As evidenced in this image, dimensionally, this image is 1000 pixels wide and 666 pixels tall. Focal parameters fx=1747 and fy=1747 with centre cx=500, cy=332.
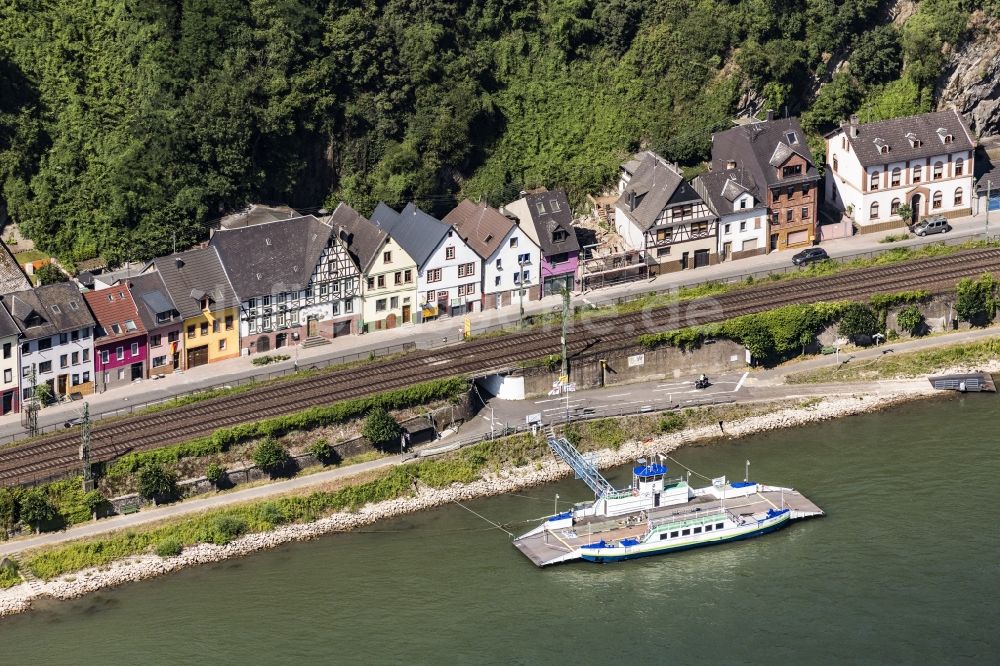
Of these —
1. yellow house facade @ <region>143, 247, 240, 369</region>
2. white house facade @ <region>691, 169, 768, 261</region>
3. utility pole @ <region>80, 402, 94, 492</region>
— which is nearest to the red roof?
yellow house facade @ <region>143, 247, 240, 369</region>

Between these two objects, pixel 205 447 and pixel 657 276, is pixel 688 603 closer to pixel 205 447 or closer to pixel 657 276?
pixel 205 447

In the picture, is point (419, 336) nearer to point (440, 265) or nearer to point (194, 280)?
point (440, 265)

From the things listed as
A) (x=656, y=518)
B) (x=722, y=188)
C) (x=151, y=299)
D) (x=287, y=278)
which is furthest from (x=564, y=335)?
(x=151, y=299)

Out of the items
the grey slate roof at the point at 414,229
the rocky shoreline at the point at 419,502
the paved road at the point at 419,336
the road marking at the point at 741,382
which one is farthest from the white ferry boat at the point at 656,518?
the grey slate roof at the point at 414,229

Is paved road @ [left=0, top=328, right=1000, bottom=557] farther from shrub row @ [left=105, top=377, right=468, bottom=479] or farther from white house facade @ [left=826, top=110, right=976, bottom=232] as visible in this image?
white house facade @ [left=826, top=110, right=976, bottom=232]

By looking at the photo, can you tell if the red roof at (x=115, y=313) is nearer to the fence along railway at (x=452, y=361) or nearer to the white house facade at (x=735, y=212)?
the fence along railway at (x=452, y=361)

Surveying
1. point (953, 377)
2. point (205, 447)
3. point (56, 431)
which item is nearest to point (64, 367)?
point (56, 431)

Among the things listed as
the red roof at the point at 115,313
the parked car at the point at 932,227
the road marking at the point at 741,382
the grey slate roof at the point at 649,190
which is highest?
the grey slate roof at the point at 649,190
